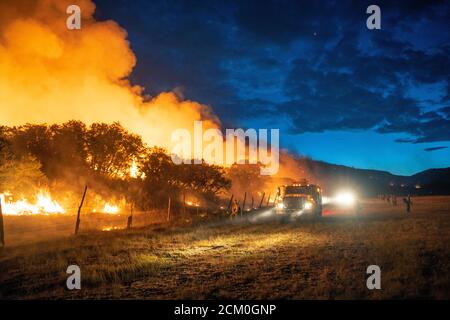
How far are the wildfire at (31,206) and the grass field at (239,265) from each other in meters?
15.0

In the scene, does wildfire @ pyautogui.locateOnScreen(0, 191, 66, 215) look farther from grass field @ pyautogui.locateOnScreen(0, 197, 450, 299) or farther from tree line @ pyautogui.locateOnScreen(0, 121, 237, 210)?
grass field @ pyautogui.locateOnScreen(0, 197, 450, 299)

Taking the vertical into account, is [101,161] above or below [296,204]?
above

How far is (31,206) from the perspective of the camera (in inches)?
1251

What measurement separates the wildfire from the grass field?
15.0 m

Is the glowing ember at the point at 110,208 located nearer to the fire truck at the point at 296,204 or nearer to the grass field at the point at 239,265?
the fire truck at the point at 296,204

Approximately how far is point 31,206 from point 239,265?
2635 centimetres

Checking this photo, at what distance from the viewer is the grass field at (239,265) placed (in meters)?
8.43

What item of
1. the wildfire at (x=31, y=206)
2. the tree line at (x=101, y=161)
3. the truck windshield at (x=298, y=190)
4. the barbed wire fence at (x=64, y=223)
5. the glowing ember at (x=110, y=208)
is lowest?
the barbed wire fence at (x=64, y=223)

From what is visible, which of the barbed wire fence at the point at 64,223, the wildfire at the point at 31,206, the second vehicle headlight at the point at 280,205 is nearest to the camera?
the barbed wire fence at the point at 64,223

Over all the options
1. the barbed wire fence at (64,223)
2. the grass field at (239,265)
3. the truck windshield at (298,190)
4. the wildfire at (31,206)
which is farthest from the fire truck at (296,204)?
the wildfire at (31,206)

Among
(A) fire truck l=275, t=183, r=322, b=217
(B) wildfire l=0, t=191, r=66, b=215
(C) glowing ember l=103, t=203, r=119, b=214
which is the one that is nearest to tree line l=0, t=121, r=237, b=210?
(C) glowing ember l=103, t=203, r=119, b=214

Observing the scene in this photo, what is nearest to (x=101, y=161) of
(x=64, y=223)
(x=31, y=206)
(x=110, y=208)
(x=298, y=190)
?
(x=110, y=208)

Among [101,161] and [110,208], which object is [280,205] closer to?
[110,208]

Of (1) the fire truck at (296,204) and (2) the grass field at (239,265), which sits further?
(1) the fire truck at (296,204)
